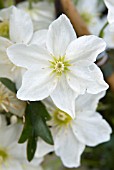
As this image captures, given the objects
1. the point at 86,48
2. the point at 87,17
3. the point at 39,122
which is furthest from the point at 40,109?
the point at 87,17

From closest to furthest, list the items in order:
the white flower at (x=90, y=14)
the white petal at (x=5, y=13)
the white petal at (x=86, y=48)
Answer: the white petal at (x=86, y=48), the white petal at (x=5, y=13), the white flower at (x=90, y=14)

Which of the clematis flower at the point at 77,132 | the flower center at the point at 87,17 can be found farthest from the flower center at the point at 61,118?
the flower center at the point at 87,17

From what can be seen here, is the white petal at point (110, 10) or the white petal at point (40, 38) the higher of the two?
the white petal at point (110, 10)

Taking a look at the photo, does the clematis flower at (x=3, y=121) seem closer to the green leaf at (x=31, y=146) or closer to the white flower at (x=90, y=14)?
the green leaf at (x=31, y=146)

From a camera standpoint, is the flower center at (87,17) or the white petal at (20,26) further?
the flower center at (87,17)

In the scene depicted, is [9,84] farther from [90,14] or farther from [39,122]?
[90,14]

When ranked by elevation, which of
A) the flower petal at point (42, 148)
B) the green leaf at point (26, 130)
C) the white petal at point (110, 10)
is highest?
the white petal at point (110, 10)

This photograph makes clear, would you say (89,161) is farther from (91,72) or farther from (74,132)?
(91,72)
